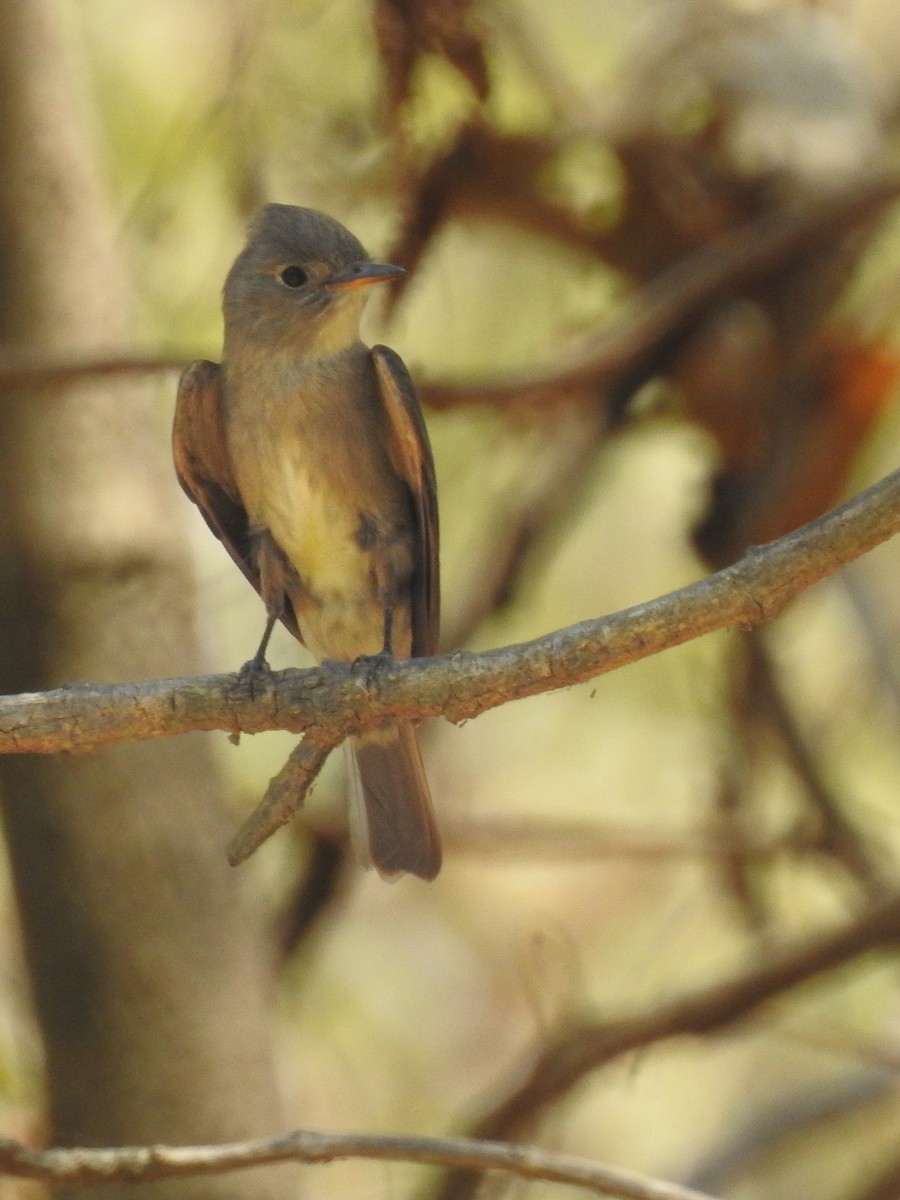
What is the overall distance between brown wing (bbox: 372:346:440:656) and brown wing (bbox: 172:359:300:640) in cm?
40

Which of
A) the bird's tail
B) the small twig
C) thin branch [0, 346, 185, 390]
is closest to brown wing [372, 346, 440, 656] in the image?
the bird's tail

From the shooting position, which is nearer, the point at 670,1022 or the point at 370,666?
the point at 370,666

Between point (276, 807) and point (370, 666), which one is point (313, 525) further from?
point (276, 807)

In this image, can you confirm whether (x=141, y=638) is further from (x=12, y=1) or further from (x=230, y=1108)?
(x=12, y=1)

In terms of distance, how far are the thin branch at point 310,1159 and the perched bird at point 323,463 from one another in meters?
1.40

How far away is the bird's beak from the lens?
4.29 m

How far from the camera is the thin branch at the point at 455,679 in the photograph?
2758mm

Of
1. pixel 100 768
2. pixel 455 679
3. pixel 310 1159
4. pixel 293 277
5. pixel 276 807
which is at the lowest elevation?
pixel 310 1159

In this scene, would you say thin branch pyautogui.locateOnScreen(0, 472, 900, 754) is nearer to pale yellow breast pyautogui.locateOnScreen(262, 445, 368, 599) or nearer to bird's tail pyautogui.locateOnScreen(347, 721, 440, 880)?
bird's tail pyautogui.locateOnScreen(347, 721, 440, 880)

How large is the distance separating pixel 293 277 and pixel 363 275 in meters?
0.35

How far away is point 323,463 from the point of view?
4.55 m

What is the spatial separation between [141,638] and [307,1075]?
2381 mm

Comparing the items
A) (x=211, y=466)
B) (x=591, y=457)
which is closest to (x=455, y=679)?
(x=211, y=466)

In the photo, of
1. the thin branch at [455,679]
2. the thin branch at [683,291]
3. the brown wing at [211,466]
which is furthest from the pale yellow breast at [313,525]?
the thin branch at [455,679]
